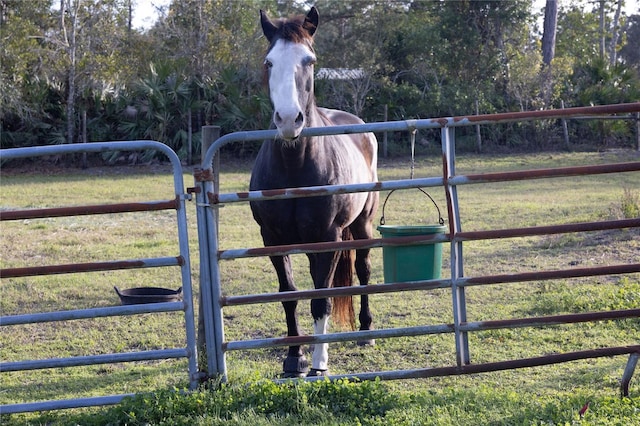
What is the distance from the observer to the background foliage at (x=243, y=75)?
20344 mm

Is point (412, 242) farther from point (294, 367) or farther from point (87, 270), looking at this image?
point (87, 270)

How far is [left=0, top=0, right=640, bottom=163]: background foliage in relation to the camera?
66.7ft

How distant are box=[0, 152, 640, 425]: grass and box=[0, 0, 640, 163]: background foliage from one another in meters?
9.50

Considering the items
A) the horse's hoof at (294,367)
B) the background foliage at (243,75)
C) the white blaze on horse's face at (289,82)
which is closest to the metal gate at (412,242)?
the white blaze on horse's face at (289,82)

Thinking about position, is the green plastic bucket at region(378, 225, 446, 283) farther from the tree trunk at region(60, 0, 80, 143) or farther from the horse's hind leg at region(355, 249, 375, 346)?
the tree trunk at region(60, 0, 80, 143)

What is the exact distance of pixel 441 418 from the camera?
3.27 metres

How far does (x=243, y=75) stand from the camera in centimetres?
2159

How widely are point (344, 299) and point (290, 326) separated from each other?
793 millimetres

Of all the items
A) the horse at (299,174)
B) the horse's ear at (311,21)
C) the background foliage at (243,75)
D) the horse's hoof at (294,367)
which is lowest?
the horse's hoof at (294,367)

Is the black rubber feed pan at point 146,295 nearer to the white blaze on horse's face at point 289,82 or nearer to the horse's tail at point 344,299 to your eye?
the horse's tail at point 344,299

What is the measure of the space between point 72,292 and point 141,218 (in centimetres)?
470

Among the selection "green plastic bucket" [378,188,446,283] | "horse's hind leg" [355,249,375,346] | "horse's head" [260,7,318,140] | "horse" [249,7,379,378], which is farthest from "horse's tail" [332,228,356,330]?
"horse's head" [260,7,318,140]

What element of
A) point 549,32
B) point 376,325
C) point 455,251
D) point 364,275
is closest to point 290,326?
point 376,325

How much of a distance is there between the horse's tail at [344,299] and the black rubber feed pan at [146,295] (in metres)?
1.57
